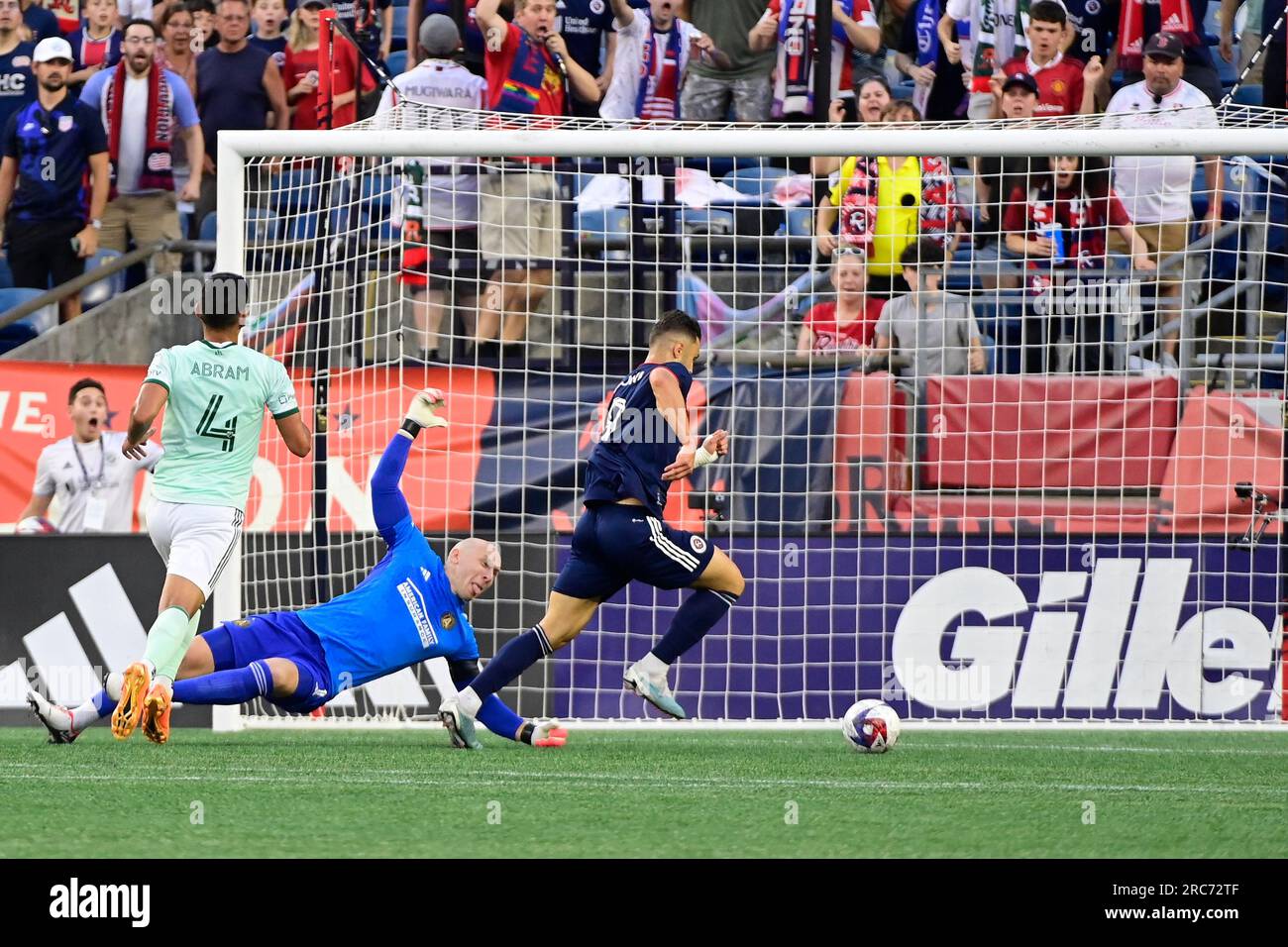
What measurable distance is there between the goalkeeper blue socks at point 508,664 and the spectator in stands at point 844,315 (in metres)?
3.77

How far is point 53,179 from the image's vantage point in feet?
46.1

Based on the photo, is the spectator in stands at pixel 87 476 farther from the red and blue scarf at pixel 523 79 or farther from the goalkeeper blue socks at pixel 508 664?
the goalkeeper blue socks at pixel 508 664

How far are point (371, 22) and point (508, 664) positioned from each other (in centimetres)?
822

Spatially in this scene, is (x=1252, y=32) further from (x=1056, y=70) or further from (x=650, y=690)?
(x=650, y=690)

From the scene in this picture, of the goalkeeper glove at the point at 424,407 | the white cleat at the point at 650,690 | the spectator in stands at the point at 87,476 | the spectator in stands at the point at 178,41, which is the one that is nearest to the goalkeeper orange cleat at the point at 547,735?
the white cleat at the point at 650,690

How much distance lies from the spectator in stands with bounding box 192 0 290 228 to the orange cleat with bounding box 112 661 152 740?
8106 mm

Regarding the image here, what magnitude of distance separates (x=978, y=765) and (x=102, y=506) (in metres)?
7.01

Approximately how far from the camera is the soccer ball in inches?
313

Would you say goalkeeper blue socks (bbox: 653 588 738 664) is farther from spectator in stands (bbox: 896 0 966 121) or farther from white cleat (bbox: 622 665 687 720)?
spectator in stands (bbox: 896 0 966 121)

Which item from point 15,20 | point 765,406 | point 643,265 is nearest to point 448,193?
point 643,265

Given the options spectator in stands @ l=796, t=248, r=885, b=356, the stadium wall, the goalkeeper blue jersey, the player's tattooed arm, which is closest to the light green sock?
the player's tattooed arm

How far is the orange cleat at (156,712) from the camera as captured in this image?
22.1ft

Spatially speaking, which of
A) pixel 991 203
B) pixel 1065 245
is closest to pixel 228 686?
pixel 991 203

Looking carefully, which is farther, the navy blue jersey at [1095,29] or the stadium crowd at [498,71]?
the navy blue jersey at [1095,29]
